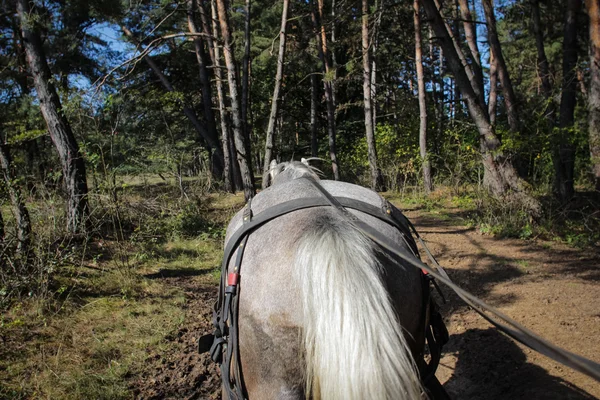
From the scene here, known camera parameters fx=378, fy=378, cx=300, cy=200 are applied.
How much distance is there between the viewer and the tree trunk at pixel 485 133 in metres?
6.99

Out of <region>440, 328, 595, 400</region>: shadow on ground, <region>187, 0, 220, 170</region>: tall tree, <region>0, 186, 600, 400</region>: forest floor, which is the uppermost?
<region>187, 0, 220, 170</region>: tall tree

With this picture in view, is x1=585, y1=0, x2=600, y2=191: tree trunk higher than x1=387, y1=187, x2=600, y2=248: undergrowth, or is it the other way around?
x1=585, y1=0, x2=600, y2=191: tree trunk

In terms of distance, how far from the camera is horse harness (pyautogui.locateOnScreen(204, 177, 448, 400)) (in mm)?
1780

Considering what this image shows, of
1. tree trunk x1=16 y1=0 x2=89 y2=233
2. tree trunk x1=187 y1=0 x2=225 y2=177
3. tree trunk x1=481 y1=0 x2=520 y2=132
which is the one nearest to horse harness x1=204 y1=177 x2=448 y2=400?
tree trunk x1=16 y1=0 x2=89 y2=233

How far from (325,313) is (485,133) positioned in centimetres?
692

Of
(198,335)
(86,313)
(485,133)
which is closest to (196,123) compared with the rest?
(485,133)

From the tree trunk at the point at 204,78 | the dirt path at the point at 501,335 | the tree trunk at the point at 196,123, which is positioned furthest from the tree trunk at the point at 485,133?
the tree trunk at the point at 204,78

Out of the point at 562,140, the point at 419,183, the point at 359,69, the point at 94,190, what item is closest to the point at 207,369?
the point at 94,190

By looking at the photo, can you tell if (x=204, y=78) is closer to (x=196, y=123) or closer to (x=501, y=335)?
(x=196, y=123)

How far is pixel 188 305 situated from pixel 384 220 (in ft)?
11.9

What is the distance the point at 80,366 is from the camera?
3.39m

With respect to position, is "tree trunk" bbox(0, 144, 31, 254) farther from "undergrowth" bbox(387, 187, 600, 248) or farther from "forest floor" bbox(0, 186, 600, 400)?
"undergrowth" bbox(387, 187, 600, 248)

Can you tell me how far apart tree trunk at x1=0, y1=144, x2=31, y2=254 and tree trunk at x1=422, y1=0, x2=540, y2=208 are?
23.1 feet

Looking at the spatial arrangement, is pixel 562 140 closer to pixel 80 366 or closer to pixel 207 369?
pixel 207 369
